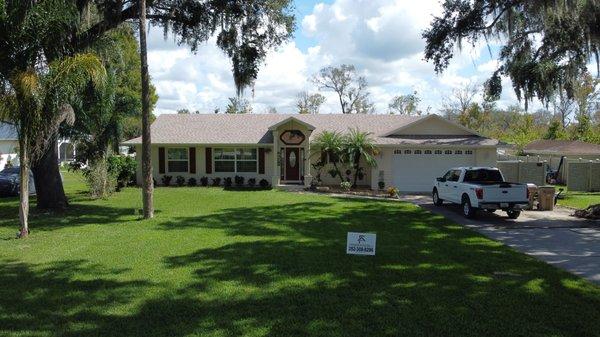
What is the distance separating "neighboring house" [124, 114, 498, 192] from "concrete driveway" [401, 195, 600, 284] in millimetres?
7631

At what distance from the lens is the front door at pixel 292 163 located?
29.0 metres

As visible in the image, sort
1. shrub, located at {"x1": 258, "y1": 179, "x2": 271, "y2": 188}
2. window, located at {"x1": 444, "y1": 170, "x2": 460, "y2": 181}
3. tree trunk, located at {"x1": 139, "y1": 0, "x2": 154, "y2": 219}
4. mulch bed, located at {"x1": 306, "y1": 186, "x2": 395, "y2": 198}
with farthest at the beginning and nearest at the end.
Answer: shrub, located at {"x1": 258, "y1": 179, "x2": 271, "y2": 188}
mulch bed, located at {"x1": 306, "y1": 186, "x2": 395, "y2": 198}
window, located at {"x1": 444, "y1": 170, "x2": 460, "y2": 181}
tree trunk, located at {"x1": 139, "y1": 0, "x2": 154, "y2": 219}

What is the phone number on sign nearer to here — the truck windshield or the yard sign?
the yard sign

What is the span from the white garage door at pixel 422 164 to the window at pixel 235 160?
26.3 feet

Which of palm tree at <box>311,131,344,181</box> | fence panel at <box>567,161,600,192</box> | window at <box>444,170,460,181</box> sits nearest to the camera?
window at <box>444,170,460,181</box>

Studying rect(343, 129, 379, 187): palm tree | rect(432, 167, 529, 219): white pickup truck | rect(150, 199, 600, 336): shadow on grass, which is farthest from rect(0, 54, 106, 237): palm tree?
rect(343, 129, 379, 187): palm tree

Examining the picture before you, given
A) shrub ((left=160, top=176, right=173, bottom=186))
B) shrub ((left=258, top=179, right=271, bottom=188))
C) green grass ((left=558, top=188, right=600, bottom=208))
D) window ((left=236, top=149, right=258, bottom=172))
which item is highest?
window ((left=236, top=149, right=258, bottom=172))

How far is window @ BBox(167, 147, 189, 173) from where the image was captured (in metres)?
30.0

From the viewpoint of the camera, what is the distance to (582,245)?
39.8 ft

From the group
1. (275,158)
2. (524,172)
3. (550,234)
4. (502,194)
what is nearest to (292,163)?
(275,158)

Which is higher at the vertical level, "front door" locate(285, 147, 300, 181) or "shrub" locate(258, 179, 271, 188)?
"front door" locate(285, 147, 300, 181)

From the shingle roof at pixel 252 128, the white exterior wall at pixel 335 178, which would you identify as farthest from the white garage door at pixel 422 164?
the white exterior wall at pixel 335 178

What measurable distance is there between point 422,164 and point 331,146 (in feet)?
16.3

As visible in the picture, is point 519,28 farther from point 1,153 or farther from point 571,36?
point 1,153
